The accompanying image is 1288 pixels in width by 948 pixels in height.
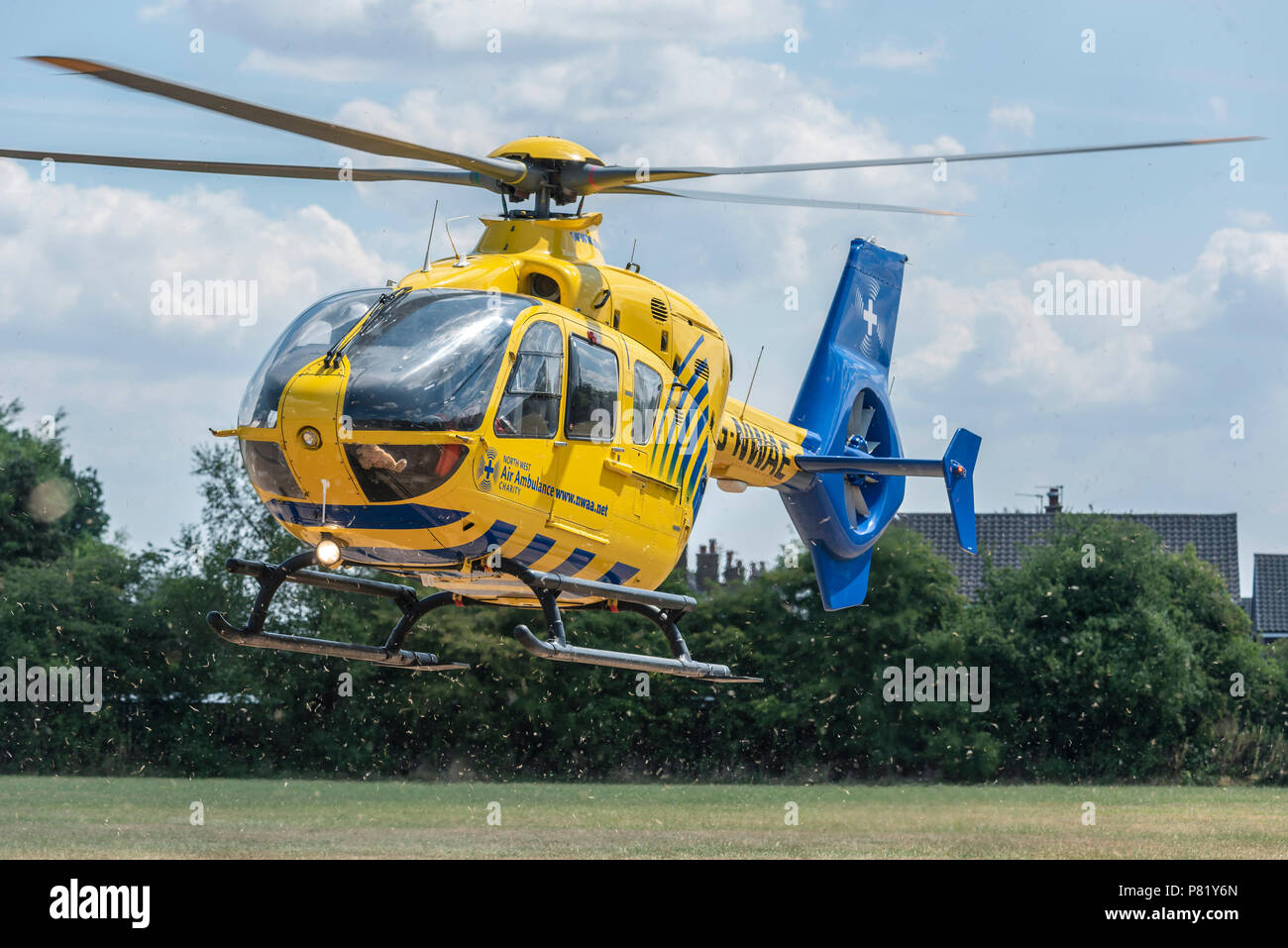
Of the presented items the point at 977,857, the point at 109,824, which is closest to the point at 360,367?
the point at 977,857

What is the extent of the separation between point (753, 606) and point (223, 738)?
1084 centimetres

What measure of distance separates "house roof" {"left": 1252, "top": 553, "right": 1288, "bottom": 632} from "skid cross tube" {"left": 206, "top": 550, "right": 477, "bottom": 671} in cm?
4465

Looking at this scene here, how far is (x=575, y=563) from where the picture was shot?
10.8 meters

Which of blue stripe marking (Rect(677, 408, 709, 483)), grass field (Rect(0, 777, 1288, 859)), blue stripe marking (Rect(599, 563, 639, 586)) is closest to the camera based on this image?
blue stripe marking (Rect(599, 563, 639, 586))

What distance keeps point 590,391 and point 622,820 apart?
1465 cm

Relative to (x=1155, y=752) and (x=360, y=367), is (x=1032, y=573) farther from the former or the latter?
(x=360, y=367)

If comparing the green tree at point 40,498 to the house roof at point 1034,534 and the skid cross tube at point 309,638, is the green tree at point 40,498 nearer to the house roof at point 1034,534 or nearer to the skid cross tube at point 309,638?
the house roof at point 1034,534

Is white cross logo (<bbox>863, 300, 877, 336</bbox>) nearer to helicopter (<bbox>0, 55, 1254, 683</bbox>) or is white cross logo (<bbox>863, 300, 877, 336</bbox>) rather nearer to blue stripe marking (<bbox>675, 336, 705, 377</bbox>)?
helicopter (<bbox>0, 55, 1254, 683</bbox>)

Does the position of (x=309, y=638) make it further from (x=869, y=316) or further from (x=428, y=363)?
(x=869, y=316)

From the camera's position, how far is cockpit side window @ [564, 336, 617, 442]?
10.3 meters

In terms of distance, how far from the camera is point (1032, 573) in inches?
1286

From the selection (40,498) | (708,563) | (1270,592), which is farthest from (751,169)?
(1270,592)

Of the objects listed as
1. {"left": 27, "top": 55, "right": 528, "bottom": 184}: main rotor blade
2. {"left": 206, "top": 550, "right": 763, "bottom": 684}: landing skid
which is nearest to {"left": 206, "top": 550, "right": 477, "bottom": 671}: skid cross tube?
{"left": 206, "top": 550, "right": 763, "bottom": 684}: landing skid

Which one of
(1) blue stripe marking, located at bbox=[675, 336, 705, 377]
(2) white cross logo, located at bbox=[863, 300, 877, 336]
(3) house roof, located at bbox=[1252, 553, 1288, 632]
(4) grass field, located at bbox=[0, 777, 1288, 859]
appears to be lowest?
(4) grass field, located at bbox=[0, 777, 1288, 859]
